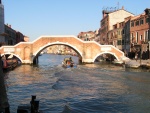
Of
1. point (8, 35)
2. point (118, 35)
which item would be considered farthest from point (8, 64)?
point (118, 35)

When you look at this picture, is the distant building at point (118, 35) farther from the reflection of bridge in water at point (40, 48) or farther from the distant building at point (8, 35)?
the distant building at point (8, 35)

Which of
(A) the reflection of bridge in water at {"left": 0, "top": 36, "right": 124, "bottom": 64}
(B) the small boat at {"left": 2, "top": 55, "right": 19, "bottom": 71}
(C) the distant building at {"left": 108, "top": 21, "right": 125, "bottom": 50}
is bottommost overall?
(B) the small boat at {"left": 2, "top": 55, "right": 19, "bottom": 71}

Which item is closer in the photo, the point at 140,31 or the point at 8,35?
the point at 140,31

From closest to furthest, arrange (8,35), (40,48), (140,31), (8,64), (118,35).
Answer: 1. (8,64)
2. (140,31)
3. (40,48)
4. (118,35)
5. (8,35)

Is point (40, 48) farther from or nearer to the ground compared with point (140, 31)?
nearer to the ground

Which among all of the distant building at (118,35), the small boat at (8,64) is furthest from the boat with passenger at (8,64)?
the distant building at (118,35)

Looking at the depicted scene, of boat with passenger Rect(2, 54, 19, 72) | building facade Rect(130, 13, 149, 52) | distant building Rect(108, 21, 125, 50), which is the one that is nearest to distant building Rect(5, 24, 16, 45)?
boat with passenger Rect(2, 54, 19, 72)

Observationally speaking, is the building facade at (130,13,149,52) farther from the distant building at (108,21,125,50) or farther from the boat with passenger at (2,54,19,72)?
the boat with passenger at (2,54,19,72)

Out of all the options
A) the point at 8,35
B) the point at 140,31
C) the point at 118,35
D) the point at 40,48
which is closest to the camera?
the point at 140,31

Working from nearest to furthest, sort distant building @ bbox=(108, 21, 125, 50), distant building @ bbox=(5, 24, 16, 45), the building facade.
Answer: the building facade → distant building @ bbox=(108, 21, 125, 50) → distant building @ bbox=(5, 24, 16, 45)

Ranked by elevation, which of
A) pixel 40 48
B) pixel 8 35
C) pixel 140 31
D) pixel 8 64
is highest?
pixel 8 35

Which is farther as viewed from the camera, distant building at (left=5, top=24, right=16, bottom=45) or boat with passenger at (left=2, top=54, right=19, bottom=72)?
distant building at (left=5, top=24, right=16, bottom=45)

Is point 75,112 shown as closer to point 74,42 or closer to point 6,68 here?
point 6,68

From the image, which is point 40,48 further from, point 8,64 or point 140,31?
point 140,31
